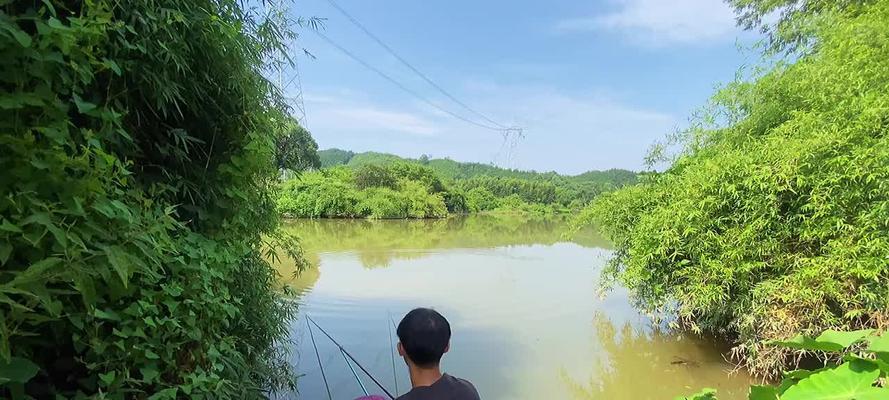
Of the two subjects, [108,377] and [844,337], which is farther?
[108,377]

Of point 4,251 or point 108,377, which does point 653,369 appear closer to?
point 108,377

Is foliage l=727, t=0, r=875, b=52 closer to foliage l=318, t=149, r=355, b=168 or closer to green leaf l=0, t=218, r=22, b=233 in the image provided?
green leaf l=0, t=218, r=22, b=233

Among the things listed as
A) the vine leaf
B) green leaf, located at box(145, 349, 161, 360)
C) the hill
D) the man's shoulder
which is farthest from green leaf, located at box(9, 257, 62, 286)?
the hill

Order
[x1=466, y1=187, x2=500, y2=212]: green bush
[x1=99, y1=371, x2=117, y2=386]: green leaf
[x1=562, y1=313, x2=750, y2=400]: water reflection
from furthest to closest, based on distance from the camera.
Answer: [x1=466, y1=187, x2=500, y2=212]: green bush, [x1=562, y1=313, x2=750, y2=400]: water reflection, [x1=99, y1=371, x2=117, y2=386]: green leaf

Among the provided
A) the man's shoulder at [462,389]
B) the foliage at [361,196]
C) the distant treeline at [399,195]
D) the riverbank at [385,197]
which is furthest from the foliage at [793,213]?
the foliage at [361,196]

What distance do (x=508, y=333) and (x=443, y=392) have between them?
5.65 metres

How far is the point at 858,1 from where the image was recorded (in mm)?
6066

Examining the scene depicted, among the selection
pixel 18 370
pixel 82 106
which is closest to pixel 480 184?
pixel 82 106

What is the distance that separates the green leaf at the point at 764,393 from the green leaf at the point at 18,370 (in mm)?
1708

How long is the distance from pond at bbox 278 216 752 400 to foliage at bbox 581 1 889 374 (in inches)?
34.7

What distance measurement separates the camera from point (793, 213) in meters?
4.57

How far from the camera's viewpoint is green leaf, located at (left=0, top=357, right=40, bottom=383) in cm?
103

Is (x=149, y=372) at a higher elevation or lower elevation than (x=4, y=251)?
lower

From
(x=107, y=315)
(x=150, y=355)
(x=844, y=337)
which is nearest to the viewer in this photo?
(x=844, y=337)
